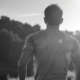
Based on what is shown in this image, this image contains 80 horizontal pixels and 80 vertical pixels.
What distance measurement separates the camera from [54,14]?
2.13m

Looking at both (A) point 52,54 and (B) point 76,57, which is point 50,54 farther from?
(B) point 76,57

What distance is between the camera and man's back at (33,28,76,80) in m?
1.97

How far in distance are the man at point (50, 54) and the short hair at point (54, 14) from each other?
13 cm

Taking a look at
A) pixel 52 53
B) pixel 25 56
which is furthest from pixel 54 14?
pixel 25 56

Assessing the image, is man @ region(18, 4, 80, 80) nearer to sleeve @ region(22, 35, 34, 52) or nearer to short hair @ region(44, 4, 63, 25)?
sleeve @ region(22, 35, 34, 52)

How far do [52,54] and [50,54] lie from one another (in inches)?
0.9

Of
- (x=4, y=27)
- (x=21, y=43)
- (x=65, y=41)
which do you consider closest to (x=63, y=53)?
(x=65, y=41)

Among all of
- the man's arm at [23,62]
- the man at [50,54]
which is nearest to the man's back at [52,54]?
the man at [50,54]

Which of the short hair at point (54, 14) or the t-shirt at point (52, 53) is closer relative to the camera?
the t-shirt at point (52, 53)

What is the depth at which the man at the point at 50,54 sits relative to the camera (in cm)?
197

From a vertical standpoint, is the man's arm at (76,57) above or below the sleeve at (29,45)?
below

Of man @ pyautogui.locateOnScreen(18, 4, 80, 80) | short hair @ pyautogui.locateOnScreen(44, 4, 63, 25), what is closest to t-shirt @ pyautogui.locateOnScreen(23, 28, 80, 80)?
man @ pyautogui.locateOnScreen(18, 4, 80, 80)

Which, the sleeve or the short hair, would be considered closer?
the sleeve

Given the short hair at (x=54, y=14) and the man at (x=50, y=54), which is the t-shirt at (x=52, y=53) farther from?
the short hair at (x=54, y=14)
